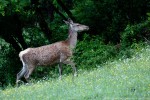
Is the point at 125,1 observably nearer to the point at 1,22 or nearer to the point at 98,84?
the point at 1,22

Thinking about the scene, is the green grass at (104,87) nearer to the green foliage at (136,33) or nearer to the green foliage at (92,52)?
the green foliage at (92,52)

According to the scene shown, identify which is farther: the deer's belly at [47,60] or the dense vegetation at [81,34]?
the dense vegetation at [81,34]

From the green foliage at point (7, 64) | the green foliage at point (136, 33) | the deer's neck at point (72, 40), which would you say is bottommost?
→ the green foliage at point (7, 64)

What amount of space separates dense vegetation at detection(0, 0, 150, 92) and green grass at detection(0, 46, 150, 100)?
6.62 meters

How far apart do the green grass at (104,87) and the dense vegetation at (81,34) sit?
662 centimetres

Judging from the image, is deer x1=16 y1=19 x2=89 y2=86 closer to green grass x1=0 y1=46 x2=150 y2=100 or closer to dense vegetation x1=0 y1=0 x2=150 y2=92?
dense vegetation x1=0 y1=0 x2=150 y2=92

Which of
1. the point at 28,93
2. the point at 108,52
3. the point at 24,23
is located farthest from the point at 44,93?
the point at 24,23

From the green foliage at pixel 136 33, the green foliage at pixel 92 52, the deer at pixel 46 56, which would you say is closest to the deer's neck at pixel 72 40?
the deer at pixel 46 56

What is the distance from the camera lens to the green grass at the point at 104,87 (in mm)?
11109

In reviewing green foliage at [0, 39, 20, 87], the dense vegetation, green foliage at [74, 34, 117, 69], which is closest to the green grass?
green foliage at [74, 34, 117, 69]

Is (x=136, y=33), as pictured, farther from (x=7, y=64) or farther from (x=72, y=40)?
(x=7, y=64)

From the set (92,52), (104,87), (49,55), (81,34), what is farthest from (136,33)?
(104,87)

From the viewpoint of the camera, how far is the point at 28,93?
530 inches

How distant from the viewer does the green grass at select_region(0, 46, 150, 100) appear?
437 inches
